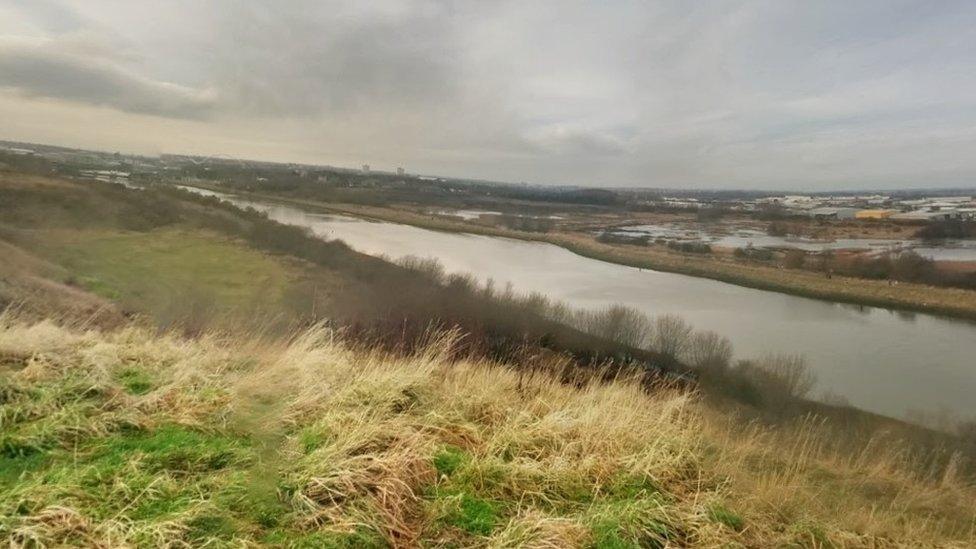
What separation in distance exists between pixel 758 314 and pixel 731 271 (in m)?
5.07

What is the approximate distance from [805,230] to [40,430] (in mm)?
38177

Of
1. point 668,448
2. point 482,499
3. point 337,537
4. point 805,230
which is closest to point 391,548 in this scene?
point 337,537

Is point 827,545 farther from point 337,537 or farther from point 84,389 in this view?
point 84,389

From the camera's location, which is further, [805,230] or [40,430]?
[805,230]

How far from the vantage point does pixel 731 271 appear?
28531 mm

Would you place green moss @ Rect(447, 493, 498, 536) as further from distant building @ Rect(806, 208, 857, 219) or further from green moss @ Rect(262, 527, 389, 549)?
distant building @ Rect(806, 208, 857, 219)

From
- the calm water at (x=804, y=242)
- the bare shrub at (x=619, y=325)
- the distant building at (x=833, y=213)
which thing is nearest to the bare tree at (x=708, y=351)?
the bare shrub at (x=619, y=325)

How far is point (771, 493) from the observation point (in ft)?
9.07

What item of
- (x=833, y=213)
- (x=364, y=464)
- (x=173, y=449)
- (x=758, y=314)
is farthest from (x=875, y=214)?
(x=173, y=449)

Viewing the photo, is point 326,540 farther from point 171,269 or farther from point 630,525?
point 171,269

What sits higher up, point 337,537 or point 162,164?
point 162,164

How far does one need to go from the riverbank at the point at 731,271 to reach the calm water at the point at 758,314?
1.54 ft

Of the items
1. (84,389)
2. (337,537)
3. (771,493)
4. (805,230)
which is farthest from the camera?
(805,230)

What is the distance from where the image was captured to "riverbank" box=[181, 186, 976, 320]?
23828mm
